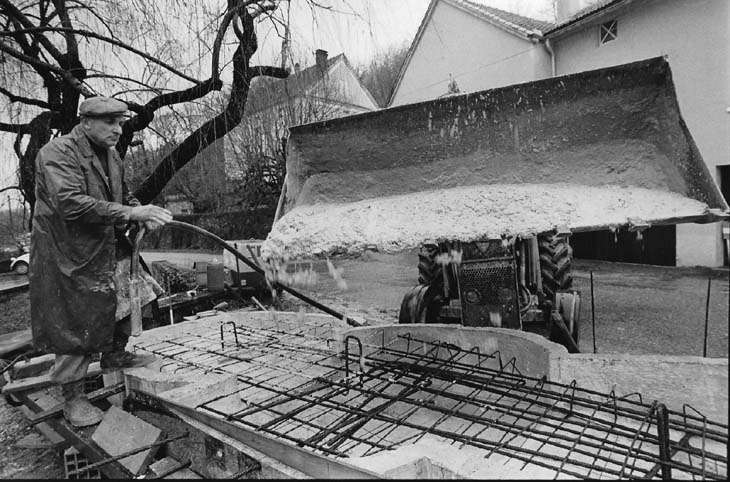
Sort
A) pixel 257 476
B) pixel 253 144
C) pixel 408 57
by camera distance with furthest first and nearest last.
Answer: pixel 408 57
pixel 253 144
pixel 257 476

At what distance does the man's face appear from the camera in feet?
9.73

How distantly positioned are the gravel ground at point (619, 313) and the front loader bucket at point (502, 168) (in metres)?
0.41

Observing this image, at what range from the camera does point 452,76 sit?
49.4 feet

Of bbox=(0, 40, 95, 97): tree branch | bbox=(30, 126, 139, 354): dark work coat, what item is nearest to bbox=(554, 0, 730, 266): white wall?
bbox=(30, 126, 139, 354): dark work coat

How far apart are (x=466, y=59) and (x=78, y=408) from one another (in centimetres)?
1475

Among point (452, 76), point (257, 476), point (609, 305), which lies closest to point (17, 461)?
point (257, 476)

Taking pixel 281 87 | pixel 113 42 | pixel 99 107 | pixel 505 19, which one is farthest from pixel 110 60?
pixel 505 19

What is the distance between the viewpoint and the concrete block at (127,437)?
2.45 metres

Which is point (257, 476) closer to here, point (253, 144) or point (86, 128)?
point (86, 128)

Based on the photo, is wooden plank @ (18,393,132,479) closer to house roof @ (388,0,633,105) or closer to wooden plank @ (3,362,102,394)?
wooden plank @ (3,362,102,394)

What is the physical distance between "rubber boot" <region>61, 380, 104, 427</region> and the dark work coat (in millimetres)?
245

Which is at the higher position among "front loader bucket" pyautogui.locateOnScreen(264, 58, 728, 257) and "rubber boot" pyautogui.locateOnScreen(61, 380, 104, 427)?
"front loader bucket" pyautogui.locateOnScreen(264, 58, 728, 257)

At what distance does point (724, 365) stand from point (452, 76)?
45.7 ft

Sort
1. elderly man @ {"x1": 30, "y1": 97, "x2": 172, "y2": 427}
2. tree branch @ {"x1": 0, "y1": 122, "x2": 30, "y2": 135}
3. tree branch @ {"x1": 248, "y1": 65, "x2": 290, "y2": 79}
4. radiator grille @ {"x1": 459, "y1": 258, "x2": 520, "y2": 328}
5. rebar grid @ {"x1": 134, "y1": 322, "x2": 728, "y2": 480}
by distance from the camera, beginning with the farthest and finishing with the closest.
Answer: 1. tree branch @ {"x1": 248, "y1": 65, "x2": 290, "y2": 79}
2. tree branch @ {"x1": 0, "y1": 122, "x2": 30, "y2": 135}
3. radiator grille @ {"x1": 459, "y1": 258, "x2": 520, "y2": 328}
4. elderly man @ {"x1": 30, "y1": 97, "x2": 172, "y2": 427}
5. rebar grid @ {"x1": 134, "y1": 322, "x2": 728, "y2": 480}
